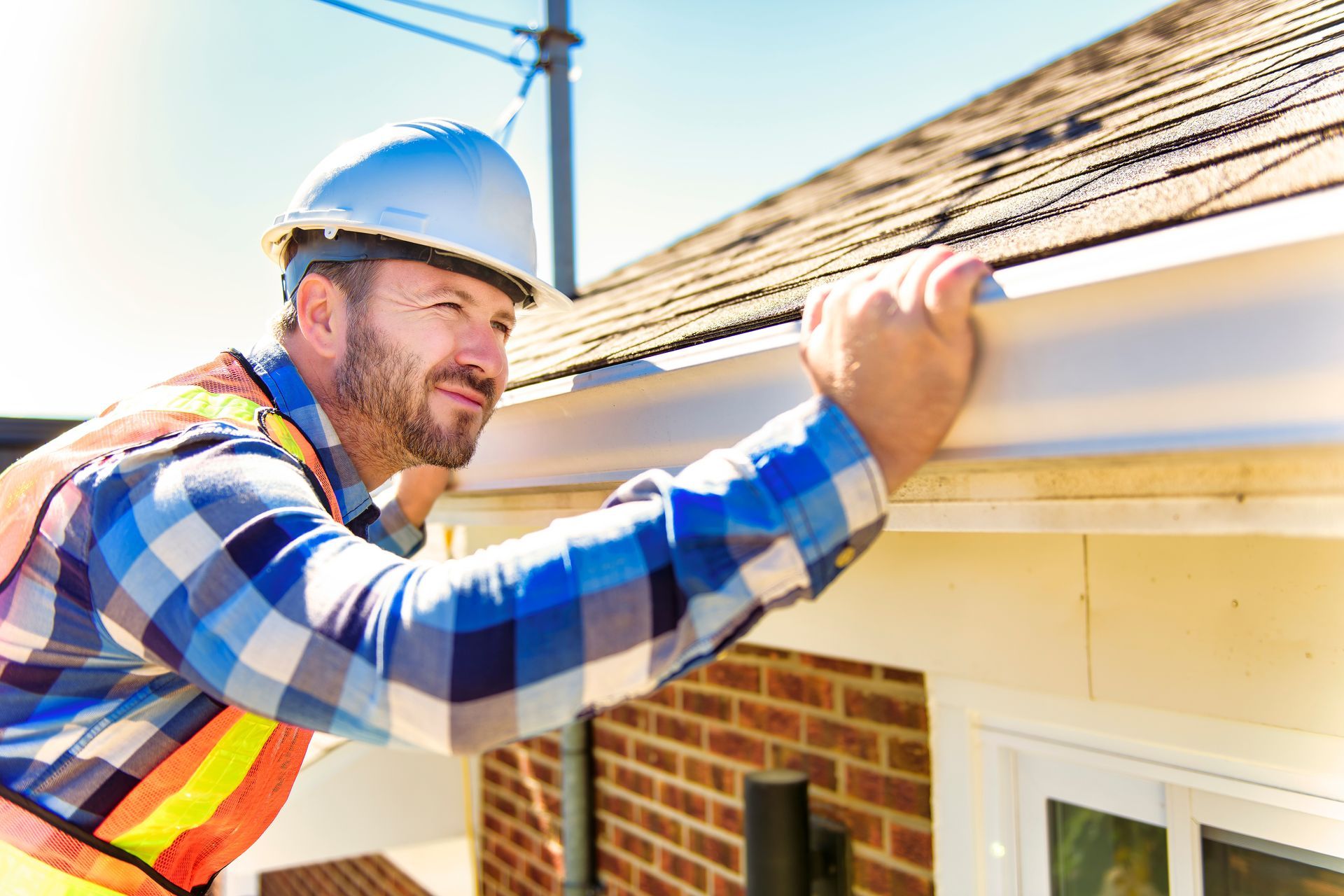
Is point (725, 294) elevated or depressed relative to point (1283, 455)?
elevated

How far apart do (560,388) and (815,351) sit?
0.84m

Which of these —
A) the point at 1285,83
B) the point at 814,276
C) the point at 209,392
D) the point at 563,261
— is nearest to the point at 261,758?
the point at 209,392

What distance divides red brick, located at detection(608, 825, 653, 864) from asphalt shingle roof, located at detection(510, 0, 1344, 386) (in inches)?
78.9

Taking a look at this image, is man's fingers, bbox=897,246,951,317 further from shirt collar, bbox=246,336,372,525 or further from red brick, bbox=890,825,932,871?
red brick, bbox=890,825,932,871

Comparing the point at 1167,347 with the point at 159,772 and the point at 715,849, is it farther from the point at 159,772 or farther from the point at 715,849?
the point at 715,849

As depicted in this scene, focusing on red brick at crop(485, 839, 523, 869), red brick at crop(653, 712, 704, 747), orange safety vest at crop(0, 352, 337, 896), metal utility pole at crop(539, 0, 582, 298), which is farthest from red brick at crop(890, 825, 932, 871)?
metal utility pole at crop(539, 0, 582, 298)

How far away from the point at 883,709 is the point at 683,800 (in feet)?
3.99

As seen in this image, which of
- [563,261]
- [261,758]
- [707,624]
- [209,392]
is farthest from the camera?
[563,261]

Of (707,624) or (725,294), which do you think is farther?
(725,294)

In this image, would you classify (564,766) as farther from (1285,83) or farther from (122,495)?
(1285,83)

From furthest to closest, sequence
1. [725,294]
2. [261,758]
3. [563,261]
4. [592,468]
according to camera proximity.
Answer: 1. [563,261]
2. [725,294]
3. [592,468]
4. [261,758]

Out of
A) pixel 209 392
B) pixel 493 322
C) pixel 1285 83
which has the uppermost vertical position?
pixel 1285 83

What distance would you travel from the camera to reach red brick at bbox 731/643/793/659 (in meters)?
2.96

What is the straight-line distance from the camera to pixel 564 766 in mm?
4031
